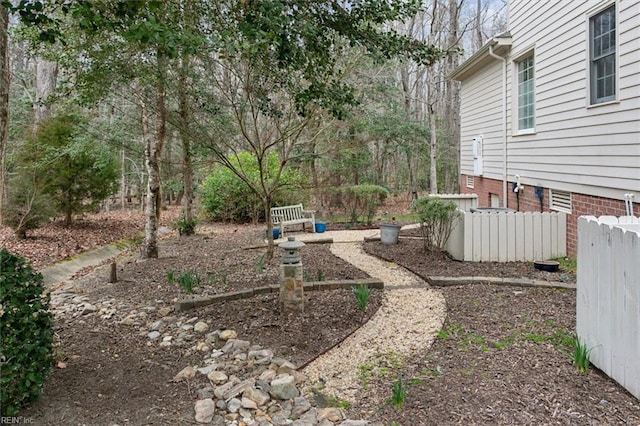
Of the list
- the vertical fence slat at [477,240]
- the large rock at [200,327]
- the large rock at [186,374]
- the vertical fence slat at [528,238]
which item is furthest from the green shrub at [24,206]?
the vertical fence slat at [528,238]

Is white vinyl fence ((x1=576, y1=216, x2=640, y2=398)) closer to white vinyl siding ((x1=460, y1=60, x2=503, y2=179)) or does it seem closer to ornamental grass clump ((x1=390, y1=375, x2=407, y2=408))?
ornamental grass clump ((x1=390, y1=375, x2=407, y2=408))

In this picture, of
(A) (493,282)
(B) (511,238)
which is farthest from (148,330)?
(B) (511,238)

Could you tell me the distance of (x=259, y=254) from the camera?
8156 mm

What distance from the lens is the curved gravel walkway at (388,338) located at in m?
3.33

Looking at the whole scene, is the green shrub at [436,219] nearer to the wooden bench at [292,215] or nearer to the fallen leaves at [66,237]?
the wooden bench at [292,215]

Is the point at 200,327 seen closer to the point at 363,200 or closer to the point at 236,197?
the point at 363,200

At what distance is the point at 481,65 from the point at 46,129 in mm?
11085

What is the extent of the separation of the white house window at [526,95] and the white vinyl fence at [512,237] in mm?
2533

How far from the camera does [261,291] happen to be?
5.35m

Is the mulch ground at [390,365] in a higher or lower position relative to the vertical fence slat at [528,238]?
lower

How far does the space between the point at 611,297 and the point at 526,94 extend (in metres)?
7.26

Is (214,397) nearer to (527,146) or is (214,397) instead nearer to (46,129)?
(527,146)

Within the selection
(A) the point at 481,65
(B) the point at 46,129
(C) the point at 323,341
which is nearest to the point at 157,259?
(C) the point at 323,341

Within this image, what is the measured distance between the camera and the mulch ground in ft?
8.85
